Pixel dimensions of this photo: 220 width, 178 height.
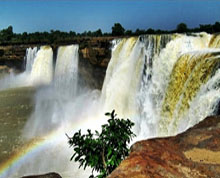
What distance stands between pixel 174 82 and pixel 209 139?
682cm

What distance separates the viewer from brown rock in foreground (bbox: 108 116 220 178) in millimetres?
2740

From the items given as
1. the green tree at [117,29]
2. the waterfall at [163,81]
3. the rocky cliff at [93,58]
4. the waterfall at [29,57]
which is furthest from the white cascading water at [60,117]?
the green tree at [117,29]

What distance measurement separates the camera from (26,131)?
1456 centimetres

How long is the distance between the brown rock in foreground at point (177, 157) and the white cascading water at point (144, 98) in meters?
3.09

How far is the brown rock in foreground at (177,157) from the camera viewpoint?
274cm

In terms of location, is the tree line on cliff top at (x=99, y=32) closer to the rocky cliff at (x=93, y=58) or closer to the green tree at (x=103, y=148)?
the rocky cliff at (x=93, y=58)

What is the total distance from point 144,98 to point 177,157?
992 cm

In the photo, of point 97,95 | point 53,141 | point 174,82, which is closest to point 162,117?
point 174,82

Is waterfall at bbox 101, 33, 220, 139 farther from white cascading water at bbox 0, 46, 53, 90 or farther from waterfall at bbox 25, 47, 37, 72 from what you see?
waterfall at bbox 25, 47, 37, 72

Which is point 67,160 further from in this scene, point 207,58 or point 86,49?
point 86,49

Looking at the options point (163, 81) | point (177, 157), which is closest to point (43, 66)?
point (163, 81)

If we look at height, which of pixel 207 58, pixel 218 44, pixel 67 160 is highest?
pixel 218 44

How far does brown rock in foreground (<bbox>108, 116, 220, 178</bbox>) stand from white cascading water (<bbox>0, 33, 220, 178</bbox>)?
309 centimetres

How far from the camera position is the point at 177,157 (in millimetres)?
3113
